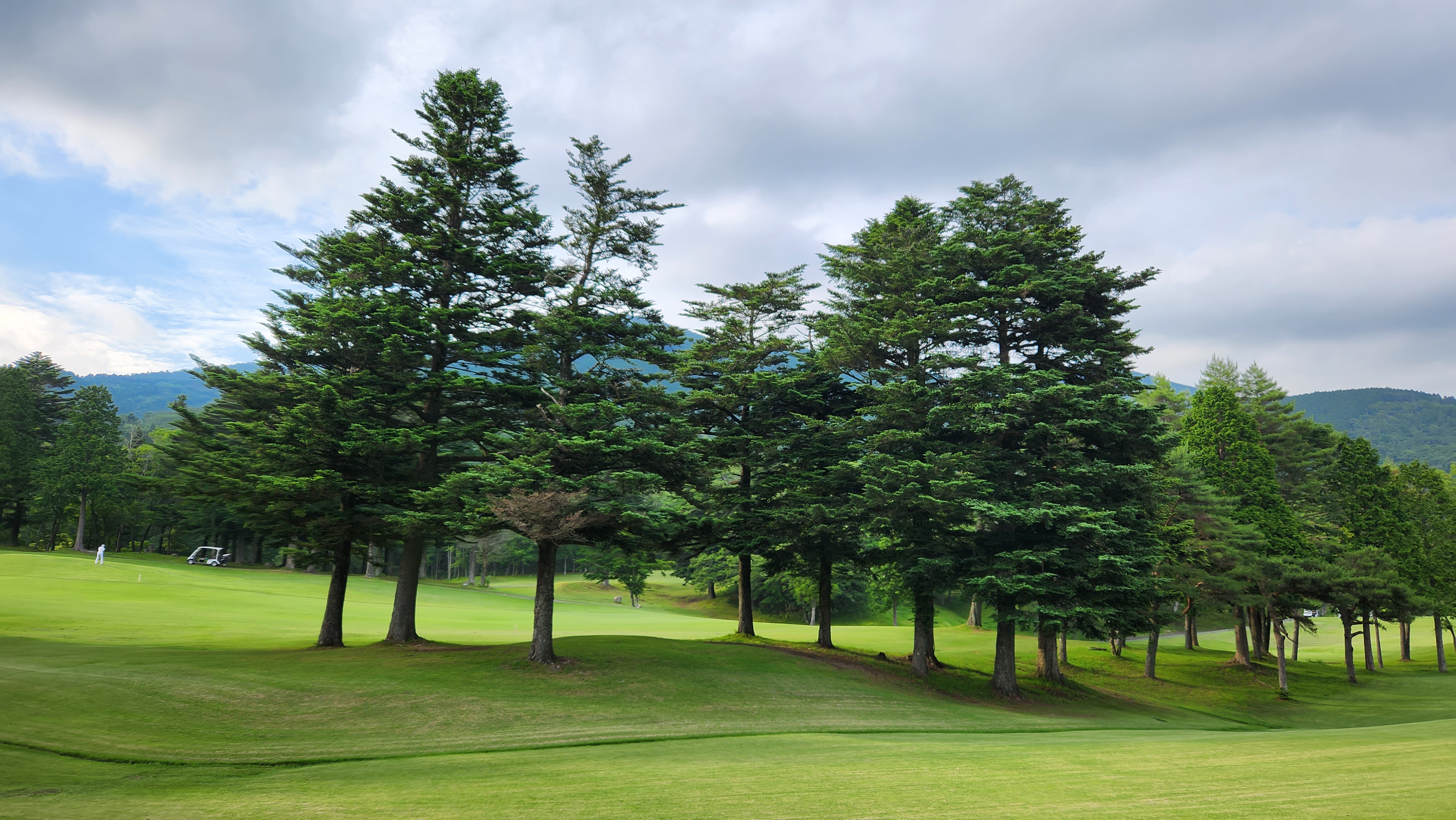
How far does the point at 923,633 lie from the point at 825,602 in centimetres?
455

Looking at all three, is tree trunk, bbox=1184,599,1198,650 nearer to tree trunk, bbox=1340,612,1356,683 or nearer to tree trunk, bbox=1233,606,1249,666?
tree trunk, bbox=1233,606,1249,666

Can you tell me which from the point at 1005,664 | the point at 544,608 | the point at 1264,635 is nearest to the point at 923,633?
the point at 1005,664

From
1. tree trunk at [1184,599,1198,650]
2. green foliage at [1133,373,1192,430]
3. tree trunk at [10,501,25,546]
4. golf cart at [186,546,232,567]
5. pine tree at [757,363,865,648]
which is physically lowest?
tree trunk at [1184,599,1198,650]

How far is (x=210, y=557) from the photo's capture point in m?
74.1

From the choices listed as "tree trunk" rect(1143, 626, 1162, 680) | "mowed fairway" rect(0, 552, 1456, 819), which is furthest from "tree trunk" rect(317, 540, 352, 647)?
"tree trunk" rect(1143, 626, 1162, 680)

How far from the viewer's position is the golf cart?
64.1 meters

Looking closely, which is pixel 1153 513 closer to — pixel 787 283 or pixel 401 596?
pixel 787 283

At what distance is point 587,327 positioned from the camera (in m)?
24.4

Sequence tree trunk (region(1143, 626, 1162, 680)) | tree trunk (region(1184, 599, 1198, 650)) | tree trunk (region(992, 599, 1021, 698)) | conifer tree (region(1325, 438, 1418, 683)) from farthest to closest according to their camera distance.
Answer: tree trunk (region(1184, 599, 1198, 650)) < conifer tree (region(1325, 438, 1418, 683)) < tree trunk (region(1143, 626, 1162, 680)) < tree trunk (region(992, 599, 1021, 698))

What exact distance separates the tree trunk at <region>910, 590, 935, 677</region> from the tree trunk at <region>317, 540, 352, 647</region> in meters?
21.2

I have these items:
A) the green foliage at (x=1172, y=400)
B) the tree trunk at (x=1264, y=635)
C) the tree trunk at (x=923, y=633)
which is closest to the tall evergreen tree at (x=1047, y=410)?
the tree trunk at (x=923, y=633)

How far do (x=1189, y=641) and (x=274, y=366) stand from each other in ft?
182

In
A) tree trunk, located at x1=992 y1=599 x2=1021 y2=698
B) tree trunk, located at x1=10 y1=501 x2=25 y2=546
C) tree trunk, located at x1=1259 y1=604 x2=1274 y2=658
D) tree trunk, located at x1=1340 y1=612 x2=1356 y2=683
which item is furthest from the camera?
tree trunk, located at x1=10 y1=501 x2=25 y2=546

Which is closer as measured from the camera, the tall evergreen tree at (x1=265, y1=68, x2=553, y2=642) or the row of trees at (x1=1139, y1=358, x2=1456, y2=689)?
the tall evergreen tree at (x1=265, y1=68, x2=553, y2=642)
